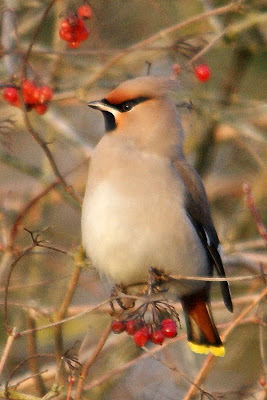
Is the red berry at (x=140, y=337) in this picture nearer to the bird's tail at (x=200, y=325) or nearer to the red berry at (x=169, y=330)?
the red berry at (x=169, y=330)

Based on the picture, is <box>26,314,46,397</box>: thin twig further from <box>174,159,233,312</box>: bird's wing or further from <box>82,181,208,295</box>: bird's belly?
<box>174,159,233,312</box>: bird's wing

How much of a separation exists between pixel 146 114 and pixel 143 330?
1119 millimetres

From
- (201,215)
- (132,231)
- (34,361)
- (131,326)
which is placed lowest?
(34,361)

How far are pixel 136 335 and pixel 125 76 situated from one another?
242cm

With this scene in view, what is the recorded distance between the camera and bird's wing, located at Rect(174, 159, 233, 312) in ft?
11.9

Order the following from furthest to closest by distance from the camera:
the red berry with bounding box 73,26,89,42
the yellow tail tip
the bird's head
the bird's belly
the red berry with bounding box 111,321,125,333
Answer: the yellow tail tip
the bird's head
the bird's belly
the red berry with bounding box 73,26,89,42
the red berry with bounding box 111,321,125,333

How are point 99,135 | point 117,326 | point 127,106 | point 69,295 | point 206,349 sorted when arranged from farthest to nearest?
point 99,135 → point 206,349 → point 127,106 → point 69,295 → point 117,326

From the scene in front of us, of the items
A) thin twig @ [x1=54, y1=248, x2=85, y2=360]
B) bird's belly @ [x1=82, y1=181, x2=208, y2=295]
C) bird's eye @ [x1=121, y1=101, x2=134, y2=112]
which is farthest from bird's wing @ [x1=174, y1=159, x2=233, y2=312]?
thin twig @ [x1=54, y1=248, x2=85, y2=360]

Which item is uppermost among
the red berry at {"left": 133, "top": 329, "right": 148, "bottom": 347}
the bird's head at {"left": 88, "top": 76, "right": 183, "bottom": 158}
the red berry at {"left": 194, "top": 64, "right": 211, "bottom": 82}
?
the red berry at {"left": 194, "top": 64, "right": 211, "bottom": 82}

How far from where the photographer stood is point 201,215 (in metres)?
3.74

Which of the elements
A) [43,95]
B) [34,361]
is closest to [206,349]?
[34,361]

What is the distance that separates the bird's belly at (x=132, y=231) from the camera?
3389 millimetres

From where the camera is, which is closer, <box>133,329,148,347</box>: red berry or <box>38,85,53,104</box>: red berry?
<box>133,329,148,347</box>: red berry

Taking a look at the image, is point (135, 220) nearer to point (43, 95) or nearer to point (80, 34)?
point (43, 95)
